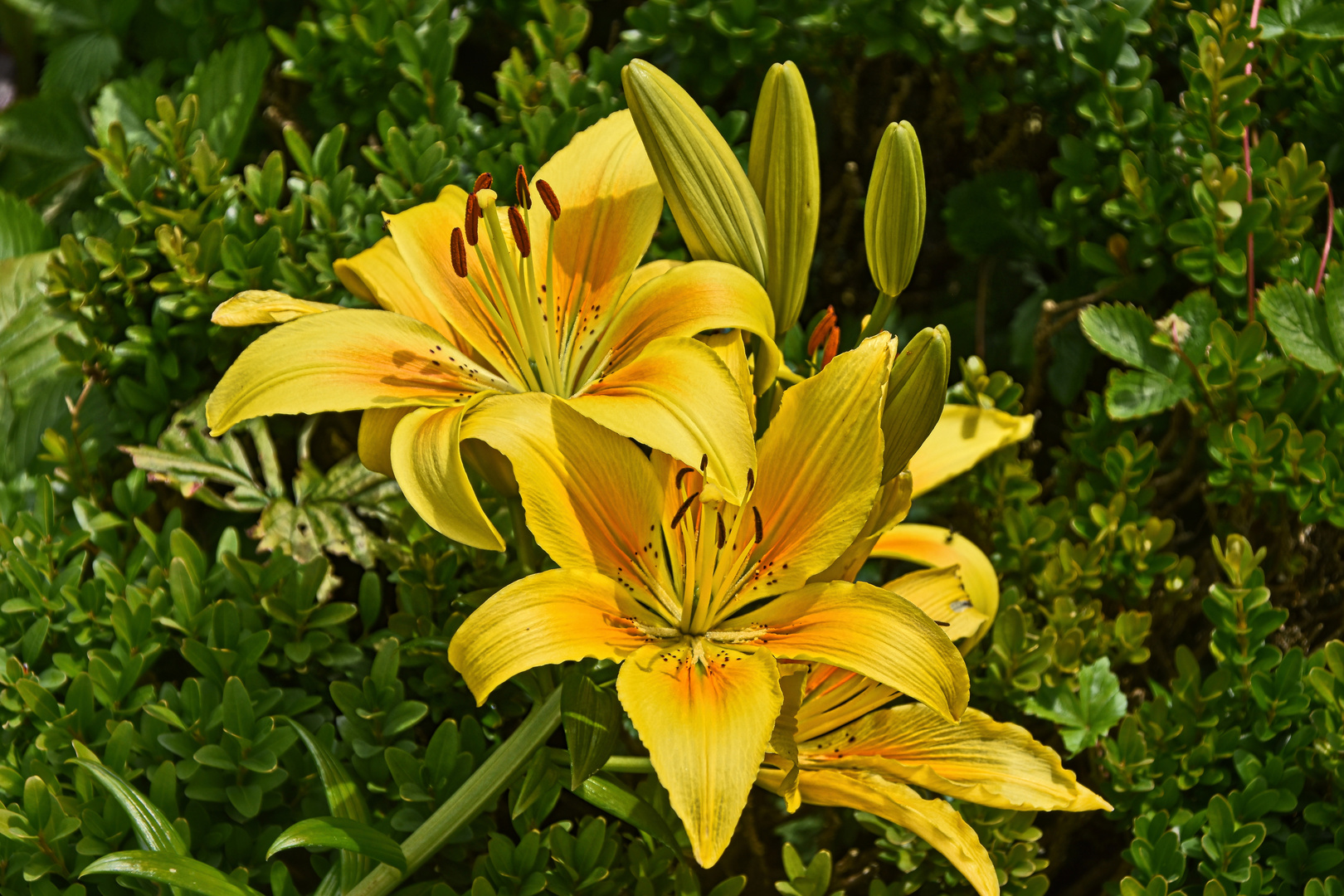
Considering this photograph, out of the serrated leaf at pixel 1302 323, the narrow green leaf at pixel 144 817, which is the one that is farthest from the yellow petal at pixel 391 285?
the serrated leaf at pixel 1302 323

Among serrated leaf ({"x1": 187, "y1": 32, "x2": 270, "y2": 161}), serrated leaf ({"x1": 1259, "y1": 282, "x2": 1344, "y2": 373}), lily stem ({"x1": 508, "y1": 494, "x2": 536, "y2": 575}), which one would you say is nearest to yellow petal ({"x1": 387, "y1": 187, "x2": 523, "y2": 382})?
lily stem ({"x1": 508, "y1": 494, "x2": 536, "y2": 575})

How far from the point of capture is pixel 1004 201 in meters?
1.60

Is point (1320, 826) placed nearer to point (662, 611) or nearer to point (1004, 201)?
point (662, 611)

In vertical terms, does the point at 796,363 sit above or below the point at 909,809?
above

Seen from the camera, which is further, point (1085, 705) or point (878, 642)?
point (1085, 705)

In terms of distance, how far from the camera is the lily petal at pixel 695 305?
0.95m

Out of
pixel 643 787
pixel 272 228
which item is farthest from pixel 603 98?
pixel 643 787

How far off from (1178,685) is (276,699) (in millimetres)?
870

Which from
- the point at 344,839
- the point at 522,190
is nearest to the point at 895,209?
the point at 522,190

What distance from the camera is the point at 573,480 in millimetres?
899

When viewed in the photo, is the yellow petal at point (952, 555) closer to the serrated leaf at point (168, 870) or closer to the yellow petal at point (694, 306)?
the yellow petal at point (694, 306)

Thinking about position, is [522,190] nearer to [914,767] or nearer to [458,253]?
[458,253]

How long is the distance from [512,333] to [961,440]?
48cm

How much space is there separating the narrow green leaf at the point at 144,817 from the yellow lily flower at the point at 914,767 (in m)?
0.47
